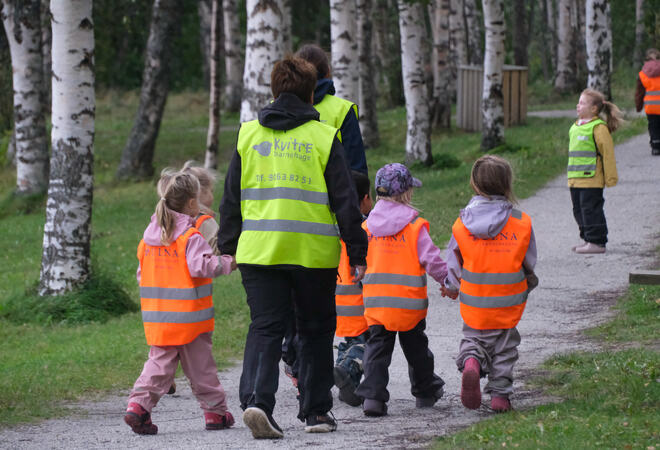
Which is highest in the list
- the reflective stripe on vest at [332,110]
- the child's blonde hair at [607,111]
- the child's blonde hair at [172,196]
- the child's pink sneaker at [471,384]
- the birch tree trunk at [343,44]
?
the birch tree trunk at [343,44]

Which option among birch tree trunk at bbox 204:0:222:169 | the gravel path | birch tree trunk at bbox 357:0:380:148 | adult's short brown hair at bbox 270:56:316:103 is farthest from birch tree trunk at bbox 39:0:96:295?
birch tree trunk at bbox 357:0:380:148

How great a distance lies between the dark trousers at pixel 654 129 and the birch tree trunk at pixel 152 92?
1043cm

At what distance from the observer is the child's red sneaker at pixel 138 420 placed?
6.22 metres

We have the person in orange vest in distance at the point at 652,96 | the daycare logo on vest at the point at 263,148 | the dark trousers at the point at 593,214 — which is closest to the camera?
the daycare logo on vest at the point at 263,148

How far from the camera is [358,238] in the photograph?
228 inches

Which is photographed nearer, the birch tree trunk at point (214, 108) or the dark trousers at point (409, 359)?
the dark trousers at point (409, 359)

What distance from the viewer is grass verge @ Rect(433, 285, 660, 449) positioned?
531 cm

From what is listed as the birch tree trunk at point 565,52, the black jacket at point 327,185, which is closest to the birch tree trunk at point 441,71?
the birch tree trunk at point 565,52

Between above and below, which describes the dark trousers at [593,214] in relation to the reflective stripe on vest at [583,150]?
below

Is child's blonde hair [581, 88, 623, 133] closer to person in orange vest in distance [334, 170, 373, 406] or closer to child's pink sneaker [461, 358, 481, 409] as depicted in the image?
person in orange vest in distance [334, 170, 373, 406]

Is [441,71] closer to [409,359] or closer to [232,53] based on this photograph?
[232,53]

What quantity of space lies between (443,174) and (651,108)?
13.3ft

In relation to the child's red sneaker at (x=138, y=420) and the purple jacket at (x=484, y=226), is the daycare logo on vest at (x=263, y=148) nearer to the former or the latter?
the purple jacket at (x=484, y=226)

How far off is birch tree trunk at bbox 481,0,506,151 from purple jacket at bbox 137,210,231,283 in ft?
51.2
